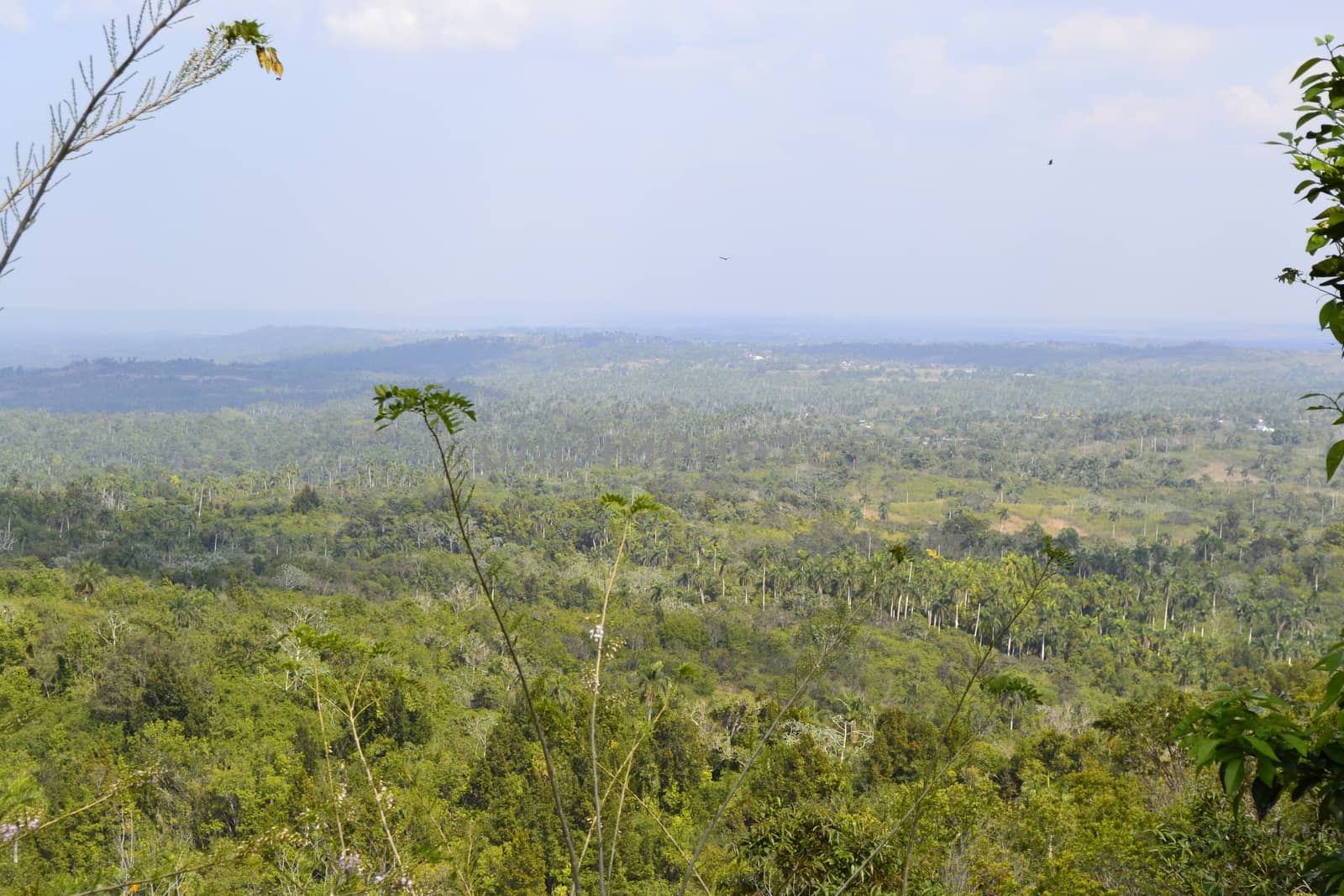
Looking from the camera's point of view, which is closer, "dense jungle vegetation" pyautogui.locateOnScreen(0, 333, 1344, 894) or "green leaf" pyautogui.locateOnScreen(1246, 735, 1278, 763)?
"green leaf" pyautogui.locateOnScreen(1246, 735, 1278, 763)

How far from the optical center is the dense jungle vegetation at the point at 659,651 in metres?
5.68

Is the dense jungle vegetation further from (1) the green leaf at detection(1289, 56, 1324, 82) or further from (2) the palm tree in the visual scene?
(1) the green leaf at detection(1289, 56, 1324, 82)

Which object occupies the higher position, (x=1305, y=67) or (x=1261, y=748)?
(x=1305, y=67)

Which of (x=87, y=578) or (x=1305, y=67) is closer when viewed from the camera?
(x=1305, y=67)

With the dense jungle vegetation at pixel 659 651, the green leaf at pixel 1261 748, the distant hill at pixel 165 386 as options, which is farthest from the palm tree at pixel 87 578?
the distant hill at pixel 165 386

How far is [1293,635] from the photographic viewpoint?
41.5 metres

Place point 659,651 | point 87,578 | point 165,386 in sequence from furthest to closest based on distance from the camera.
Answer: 1. point 165,386
2. point 659,651
3. point 87,578

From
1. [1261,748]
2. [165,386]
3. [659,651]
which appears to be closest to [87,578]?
[659,651]

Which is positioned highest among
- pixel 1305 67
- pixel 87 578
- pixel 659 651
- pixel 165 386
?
pixel 1305 67

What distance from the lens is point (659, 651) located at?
36.1m

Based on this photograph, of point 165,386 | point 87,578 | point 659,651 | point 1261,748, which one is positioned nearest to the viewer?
point 1261,748

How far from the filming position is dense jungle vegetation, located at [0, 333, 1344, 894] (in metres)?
5.68

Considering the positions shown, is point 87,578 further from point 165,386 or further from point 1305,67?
point 165,386

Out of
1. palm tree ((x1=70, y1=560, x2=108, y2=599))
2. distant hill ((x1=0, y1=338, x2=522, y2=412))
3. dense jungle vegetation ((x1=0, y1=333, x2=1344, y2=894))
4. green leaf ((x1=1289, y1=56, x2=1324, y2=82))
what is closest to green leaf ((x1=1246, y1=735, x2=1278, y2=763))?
dense jungle vegetation ((x1=0, y1=333, x2=1344, y2=894))
